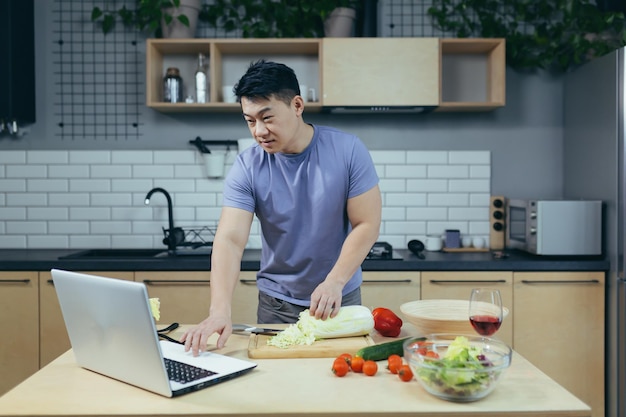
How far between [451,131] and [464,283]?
110 cm

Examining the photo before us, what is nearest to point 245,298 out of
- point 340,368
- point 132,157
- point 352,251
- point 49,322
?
point 49,322

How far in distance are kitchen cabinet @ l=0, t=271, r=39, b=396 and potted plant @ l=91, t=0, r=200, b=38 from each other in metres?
1.57

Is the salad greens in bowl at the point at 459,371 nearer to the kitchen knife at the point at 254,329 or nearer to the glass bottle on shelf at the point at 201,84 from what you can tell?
the kitchen knife at the point at 254,329

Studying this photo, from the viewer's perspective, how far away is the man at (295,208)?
223cm

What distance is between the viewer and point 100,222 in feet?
13.9

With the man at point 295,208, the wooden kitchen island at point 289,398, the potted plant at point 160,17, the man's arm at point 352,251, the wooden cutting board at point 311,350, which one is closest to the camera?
the wooden kitchen island at point 289,398

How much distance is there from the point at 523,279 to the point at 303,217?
1.64 metres

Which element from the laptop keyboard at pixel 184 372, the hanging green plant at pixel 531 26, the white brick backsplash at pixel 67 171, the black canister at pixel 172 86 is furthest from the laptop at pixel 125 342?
the hanging green plant at pixel 531 26

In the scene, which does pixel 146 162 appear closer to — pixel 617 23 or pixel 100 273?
pixel 100 273

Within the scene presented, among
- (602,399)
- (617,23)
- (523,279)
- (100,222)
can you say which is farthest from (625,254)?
(100,222)

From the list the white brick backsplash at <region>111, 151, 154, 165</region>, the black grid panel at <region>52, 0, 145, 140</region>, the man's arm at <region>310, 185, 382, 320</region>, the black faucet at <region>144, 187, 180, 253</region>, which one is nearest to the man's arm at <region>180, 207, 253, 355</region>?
the man's arm at <region>310, 185, 382, 320</region>

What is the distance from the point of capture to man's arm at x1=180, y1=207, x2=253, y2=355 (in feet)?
6.15

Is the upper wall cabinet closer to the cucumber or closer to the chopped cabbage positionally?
the chopped cabbage

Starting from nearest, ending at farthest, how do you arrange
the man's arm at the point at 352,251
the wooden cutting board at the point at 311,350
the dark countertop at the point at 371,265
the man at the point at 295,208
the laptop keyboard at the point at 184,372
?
the laptop keyboard at the point at 184,372 < the wooden cutting board at the point at 311,350 < the man's arm at the point at 352,251 < the man at the point at 295,208 < the dark countertop at the point at 371,265
